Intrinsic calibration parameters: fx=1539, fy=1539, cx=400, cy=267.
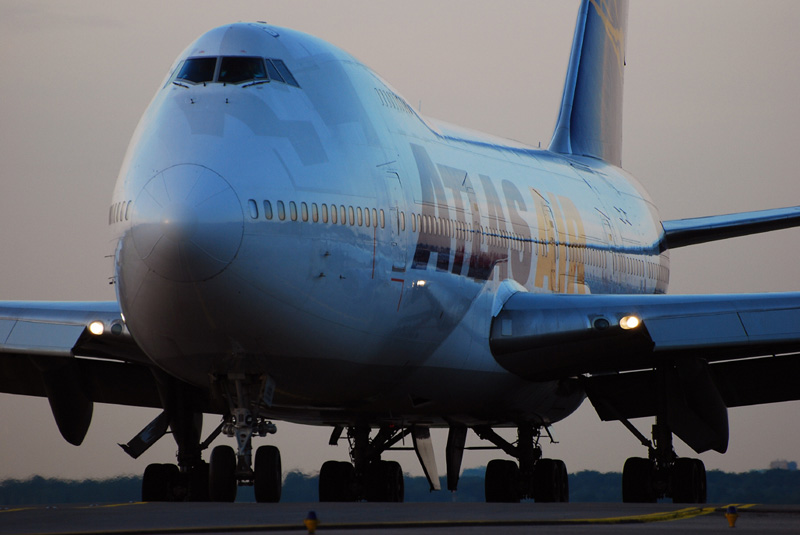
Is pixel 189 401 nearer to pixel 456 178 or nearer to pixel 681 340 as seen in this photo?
pixel 456 178

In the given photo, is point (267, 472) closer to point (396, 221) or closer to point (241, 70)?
point (396, 221)

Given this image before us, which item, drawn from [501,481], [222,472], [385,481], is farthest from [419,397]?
[501,481]

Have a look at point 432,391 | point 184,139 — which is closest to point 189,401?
point 432,391

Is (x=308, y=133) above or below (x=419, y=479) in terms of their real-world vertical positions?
above

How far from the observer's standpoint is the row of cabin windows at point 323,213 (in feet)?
50.5

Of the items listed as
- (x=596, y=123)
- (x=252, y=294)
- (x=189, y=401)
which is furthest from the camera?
(x=596, y=123)

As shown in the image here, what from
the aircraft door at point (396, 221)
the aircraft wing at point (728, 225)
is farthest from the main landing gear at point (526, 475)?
the aircraft door at point (396, 221)

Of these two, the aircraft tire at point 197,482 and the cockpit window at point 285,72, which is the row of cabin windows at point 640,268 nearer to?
the aircraft tire at point 197,482

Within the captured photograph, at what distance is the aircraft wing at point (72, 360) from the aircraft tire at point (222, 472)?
9.83ft

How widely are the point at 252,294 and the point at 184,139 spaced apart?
1727 mm

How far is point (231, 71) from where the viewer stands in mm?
16703

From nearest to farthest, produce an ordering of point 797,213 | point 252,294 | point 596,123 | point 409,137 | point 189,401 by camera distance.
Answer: point 252,294, point 409,137, point 189,401, point 797,213, point 596,123

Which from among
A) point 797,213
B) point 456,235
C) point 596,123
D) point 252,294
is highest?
point 596,123

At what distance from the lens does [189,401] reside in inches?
817
